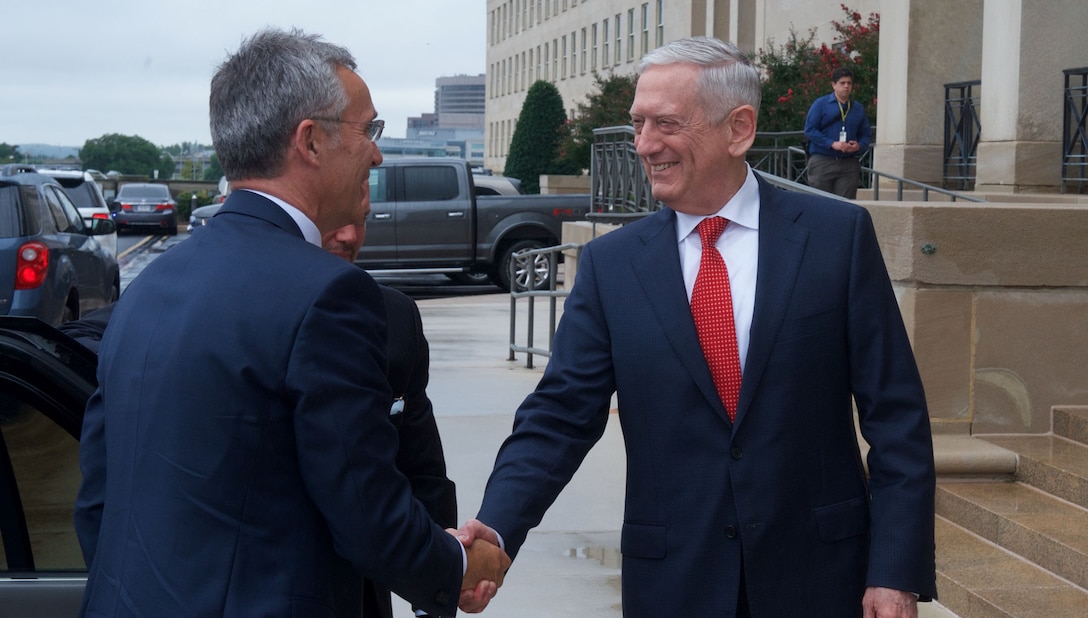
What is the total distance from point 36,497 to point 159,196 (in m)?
45.1

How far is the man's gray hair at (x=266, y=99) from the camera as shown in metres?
2.33

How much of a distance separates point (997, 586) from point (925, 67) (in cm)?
1175

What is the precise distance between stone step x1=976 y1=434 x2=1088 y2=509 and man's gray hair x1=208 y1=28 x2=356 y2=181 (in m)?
4.22

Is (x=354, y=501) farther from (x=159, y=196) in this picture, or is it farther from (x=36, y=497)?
(x=159, y=196)

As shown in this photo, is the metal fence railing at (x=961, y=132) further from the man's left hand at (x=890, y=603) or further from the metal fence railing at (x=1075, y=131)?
the man's left hand at (x=890, y=603)

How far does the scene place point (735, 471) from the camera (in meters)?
2.79

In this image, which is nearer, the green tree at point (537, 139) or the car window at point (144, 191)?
the car window at point (144, 191)

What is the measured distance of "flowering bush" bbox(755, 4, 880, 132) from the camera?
20.0 metres

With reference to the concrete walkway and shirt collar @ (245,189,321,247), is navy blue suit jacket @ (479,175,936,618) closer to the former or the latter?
shirt collar @ (245,189,321,247)

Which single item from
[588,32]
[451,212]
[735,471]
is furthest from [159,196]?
[735,471]

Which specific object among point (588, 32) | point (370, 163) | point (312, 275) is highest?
point (588, 32)

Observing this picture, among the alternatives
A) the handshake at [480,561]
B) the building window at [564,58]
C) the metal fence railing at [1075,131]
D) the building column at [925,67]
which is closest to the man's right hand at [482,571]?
the handshake at [480,561]

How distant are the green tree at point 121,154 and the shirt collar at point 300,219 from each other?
362 ft

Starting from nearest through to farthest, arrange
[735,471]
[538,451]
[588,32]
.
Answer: [735,471]
[538,451]
[588,32]
